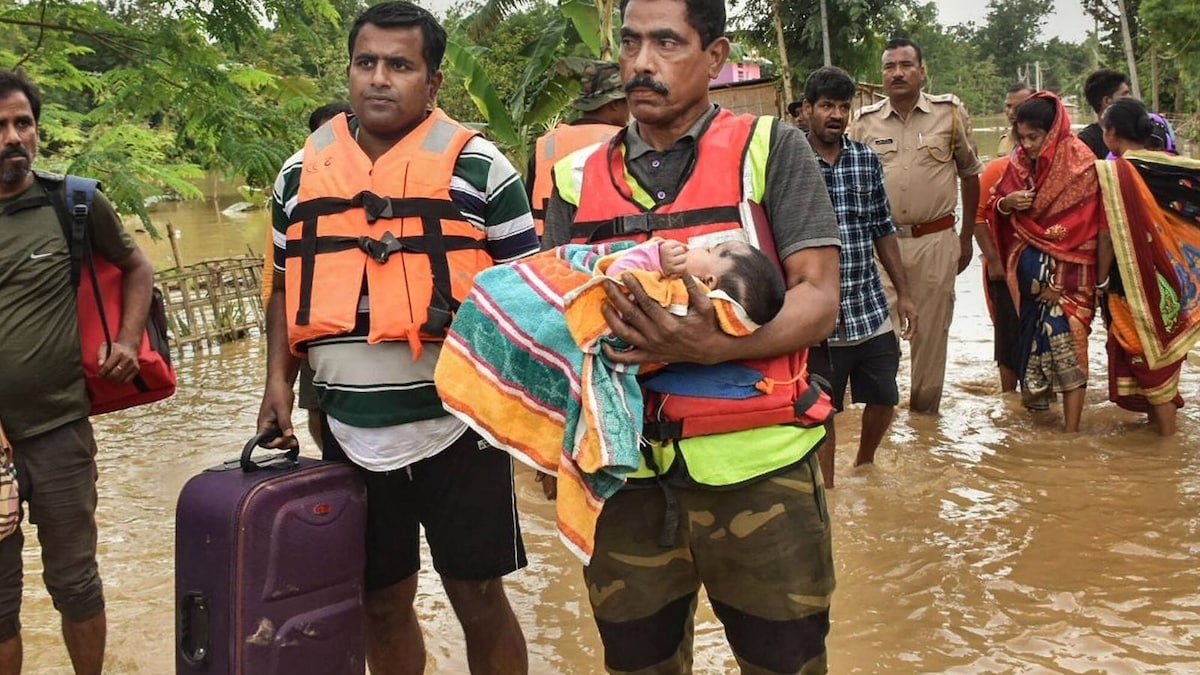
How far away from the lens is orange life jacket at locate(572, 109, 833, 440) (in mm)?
2105

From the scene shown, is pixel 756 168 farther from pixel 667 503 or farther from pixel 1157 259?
pixel 1157 259

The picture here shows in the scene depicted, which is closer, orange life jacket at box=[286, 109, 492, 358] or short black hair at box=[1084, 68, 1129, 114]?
orange life jacket at box=[286, 109, 492, 358]

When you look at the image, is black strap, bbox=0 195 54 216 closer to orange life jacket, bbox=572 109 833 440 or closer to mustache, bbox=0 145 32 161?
mustache, bbox=0 145 32 161

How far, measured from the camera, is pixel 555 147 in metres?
4.71

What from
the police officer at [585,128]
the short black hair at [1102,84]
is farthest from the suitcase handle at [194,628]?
the short black hair at [1102,84]

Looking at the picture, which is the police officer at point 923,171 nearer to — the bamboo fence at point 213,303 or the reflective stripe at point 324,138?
the reflective stripe at point 324,138

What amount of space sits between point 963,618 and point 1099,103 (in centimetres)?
525

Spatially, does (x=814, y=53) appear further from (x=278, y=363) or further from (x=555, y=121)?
(x=278, y=363)

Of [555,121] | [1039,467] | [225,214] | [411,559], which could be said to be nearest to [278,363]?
[411,559]

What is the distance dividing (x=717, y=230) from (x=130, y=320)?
2.14 meters

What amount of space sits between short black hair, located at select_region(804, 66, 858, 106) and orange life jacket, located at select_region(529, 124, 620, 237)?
946 millimetres

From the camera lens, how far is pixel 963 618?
147 inches

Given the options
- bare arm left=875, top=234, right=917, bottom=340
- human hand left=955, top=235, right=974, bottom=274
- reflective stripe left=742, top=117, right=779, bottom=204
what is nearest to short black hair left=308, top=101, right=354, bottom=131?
bare arm left=875, top=234, right=917, bottom=340

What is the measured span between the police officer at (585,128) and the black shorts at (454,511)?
1.91 metres
